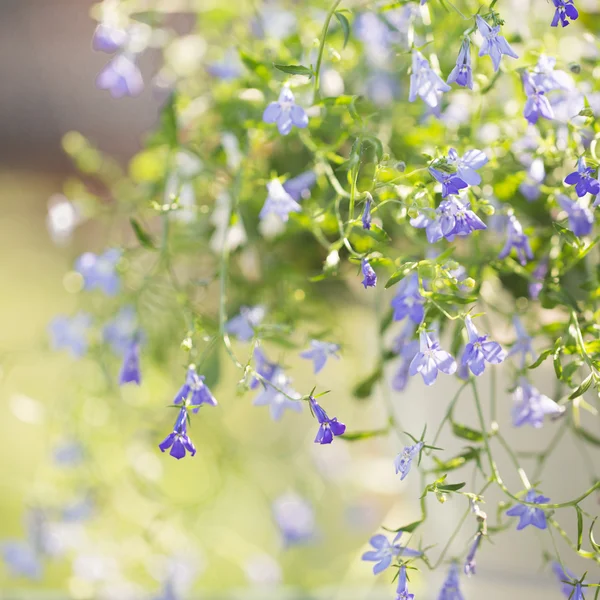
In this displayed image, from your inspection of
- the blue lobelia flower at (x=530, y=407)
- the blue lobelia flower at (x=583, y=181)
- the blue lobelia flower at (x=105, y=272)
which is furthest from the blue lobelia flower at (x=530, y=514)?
the blue lobelia flower at (x=105, y=272)

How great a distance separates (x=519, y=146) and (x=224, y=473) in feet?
1.38

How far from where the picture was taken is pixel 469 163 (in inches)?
13.7

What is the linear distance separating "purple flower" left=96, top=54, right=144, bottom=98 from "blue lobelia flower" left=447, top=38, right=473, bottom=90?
285 millimetres

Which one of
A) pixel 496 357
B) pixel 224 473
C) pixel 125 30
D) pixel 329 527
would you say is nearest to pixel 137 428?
pixel 224 473

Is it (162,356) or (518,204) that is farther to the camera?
(162,356)

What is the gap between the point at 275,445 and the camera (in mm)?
809

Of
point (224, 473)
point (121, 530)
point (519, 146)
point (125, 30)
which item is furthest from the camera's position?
point (121, 530)

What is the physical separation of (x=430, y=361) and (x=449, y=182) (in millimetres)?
83

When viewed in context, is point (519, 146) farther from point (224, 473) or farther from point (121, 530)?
point (121, 530)

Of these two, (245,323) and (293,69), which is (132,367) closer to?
(245,323)

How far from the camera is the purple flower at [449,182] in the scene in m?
0.33

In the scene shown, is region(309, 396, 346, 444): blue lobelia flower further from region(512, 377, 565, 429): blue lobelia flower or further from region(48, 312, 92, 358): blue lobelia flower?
region(48, 312, 92, 358): blue lobelia flower

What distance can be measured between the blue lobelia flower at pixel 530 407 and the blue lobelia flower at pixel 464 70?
0.55 ft

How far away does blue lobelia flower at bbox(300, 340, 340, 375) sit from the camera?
438 millimetres
